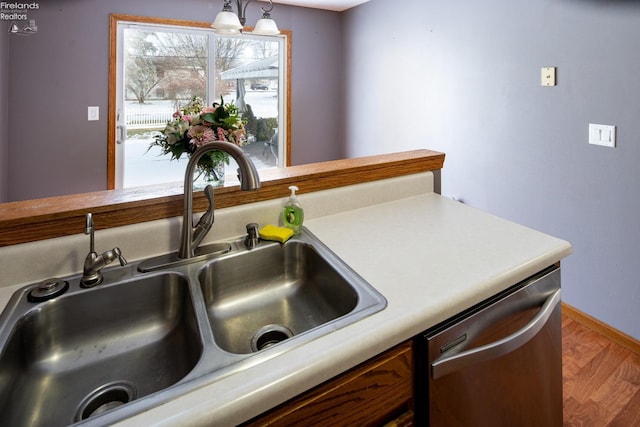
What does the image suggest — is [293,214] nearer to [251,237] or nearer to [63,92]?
[251,237]

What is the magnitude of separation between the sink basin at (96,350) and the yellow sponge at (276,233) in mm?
260

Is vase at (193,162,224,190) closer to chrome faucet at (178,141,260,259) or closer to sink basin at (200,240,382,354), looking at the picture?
chrome faucet at (178,141,260,259)

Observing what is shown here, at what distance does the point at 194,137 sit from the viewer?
3.29ft

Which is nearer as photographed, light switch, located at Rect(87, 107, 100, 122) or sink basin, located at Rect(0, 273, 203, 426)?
sink basin, located at Rect(0, 273, 203, 426)

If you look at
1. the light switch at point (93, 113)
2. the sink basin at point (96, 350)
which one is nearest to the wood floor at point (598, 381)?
the sink basin at point (96, 350)

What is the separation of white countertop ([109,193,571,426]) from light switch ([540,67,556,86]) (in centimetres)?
121

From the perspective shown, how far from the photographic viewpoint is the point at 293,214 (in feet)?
3.59

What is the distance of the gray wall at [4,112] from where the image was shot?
273cm

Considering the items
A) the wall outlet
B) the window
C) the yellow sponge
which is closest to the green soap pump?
the yellow sponge

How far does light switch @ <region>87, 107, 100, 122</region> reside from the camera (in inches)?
123

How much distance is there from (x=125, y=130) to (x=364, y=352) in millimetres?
3398

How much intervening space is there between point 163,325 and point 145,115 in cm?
300

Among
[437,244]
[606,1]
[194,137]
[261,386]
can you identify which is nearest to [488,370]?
[437,244]

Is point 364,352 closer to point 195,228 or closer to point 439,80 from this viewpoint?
point 195,228
